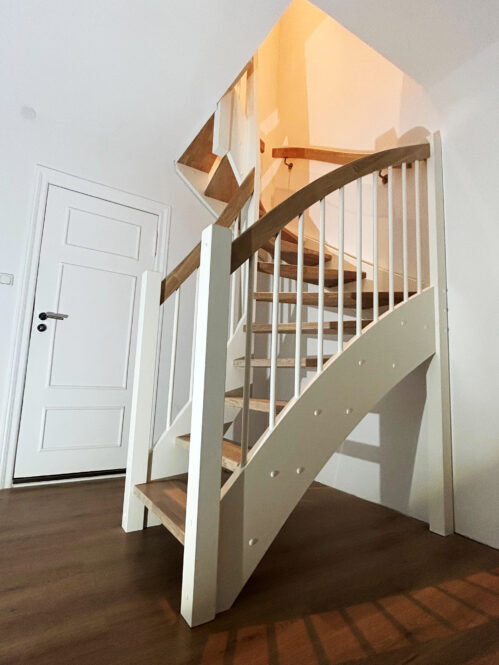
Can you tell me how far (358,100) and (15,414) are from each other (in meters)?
3.14

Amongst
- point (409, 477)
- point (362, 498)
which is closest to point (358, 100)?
point (409, 477)

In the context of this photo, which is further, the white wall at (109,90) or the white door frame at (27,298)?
the white door frame at (27,298)

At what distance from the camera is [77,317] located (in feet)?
8.29

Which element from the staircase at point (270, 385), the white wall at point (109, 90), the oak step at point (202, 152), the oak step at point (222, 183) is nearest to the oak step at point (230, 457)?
the staircase at point (270, 385)

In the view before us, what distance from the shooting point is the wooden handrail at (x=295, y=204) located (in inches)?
45.7

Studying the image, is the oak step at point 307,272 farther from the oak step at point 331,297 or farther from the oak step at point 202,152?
the oak step at point 202,152

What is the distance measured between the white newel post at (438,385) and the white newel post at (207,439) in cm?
113

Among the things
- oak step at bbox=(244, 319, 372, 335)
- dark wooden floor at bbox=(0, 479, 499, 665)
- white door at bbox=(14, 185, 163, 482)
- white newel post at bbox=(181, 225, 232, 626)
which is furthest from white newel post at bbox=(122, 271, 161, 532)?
white door at bbox=(14, 185, 163, 482)

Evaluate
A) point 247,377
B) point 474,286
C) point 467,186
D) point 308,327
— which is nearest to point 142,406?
point 247,377

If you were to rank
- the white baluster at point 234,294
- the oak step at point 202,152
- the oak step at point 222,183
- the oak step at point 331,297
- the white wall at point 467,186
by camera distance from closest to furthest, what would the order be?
the white wall at point 467,186 → the oak step at point 331,297 → the white baluster at point 234,294 → the oak step at point 202,152 → the oak step at point 222,183

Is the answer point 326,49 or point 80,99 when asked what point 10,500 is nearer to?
point 80,99

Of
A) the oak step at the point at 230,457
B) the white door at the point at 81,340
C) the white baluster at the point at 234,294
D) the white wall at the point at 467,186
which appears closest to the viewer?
the oak step at the point at 230,457

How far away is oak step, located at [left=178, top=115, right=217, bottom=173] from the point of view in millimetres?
2639

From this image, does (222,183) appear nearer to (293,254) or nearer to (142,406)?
(293,254)
